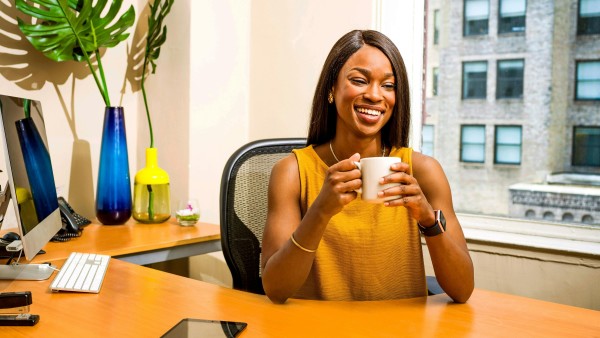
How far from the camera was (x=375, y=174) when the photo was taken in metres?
1.04

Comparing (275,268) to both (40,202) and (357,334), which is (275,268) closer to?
(357,334)

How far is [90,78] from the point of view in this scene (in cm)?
255

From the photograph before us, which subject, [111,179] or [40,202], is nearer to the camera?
[40,202]

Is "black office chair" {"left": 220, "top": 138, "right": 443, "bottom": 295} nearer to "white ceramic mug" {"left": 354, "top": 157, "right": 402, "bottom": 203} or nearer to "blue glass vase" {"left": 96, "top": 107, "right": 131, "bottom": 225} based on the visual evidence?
"white ceramic mug" {"left": 354, "top": 157, "right": 402, "bottom": 203}

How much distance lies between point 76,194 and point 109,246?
0.71 meters

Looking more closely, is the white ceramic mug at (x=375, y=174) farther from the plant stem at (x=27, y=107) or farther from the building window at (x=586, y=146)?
the building window at (x=586, y=146)

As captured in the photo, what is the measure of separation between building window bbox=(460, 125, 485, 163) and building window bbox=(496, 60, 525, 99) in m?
0.18

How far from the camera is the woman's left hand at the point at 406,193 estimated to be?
1041mm

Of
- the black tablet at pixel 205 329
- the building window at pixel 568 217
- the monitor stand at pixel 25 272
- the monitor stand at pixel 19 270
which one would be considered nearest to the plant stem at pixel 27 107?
the monitor stand at pixel 19 270

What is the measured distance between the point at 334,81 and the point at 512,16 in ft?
4.04

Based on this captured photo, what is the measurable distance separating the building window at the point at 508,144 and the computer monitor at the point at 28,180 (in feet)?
5.74

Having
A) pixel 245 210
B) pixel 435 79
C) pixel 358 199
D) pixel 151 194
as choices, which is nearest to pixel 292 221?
pixel 358 199

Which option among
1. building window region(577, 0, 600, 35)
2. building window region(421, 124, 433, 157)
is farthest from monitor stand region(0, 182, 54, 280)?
building window region(577, 0, 600, 35)

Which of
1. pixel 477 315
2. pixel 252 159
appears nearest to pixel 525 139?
pixel 252 159
